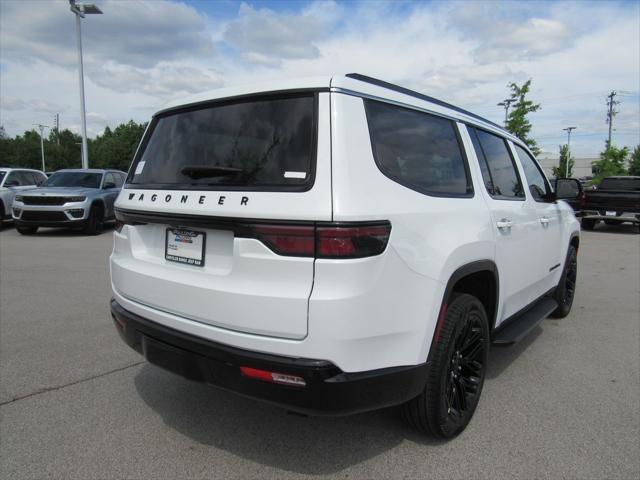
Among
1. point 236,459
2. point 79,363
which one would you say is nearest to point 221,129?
point 236,459

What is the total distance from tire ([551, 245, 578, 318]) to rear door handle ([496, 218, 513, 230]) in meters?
2.05

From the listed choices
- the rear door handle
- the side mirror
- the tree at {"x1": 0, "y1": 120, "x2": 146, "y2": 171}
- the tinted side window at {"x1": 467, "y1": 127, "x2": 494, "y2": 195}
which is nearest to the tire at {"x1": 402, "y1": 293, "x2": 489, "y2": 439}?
the rear door handle

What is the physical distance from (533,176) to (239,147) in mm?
2961

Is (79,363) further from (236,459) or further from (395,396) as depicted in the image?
(395,396)

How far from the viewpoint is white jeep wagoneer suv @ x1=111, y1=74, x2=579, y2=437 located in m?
1.99

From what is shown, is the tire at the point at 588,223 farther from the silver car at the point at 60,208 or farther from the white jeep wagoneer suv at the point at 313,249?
the white jeep wagoneer suv at the point at 313,249

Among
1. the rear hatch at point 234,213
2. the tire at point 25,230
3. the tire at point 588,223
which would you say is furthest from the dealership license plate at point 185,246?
the tire at point 588,223

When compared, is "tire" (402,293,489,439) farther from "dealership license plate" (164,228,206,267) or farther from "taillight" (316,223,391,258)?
"dealership license plate" (164,228,206,267)

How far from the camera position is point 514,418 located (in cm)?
298

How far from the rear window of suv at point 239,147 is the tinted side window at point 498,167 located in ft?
4.96

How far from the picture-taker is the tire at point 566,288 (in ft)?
16.1

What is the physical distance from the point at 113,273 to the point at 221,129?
1154mm

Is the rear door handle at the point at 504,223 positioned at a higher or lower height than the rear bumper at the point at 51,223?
higher

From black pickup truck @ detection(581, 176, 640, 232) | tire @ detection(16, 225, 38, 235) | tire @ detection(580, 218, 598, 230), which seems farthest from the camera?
tire @ detection(580, 218, 598, 230)
